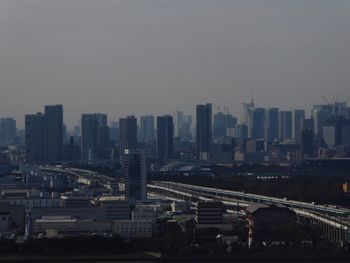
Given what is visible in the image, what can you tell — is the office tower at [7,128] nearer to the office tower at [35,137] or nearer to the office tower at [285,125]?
the office tower at [285,125]

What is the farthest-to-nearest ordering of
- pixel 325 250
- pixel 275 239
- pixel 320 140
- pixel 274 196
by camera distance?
1. pixel 320 140
2. pixel 274 196
3. pixel 275 239
4. pixel 325 250

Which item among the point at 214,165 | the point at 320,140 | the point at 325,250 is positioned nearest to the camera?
the point at 325,250

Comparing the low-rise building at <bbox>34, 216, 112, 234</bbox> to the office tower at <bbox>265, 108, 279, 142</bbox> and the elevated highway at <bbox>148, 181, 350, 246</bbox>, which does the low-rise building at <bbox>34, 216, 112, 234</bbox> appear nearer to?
the elevated highway at <bbox>148, 181, 350, 246</bbox>

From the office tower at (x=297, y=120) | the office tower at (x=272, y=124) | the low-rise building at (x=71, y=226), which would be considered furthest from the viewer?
the office tower at (x=272, y=124)

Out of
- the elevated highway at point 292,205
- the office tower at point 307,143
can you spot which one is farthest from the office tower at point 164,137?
the elevated highway at point 292,205

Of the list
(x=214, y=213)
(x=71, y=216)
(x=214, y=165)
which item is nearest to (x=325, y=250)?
(x=214, y=213)

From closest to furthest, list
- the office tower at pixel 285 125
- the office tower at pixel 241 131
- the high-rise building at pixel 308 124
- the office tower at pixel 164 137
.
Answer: the office tower at pixel 164 137 < the high-rise building at pixel 308 124 < the office tower at pixel 285 125 < the office tower at pixel 241 131

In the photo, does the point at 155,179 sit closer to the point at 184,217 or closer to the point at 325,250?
the point at 184,217
